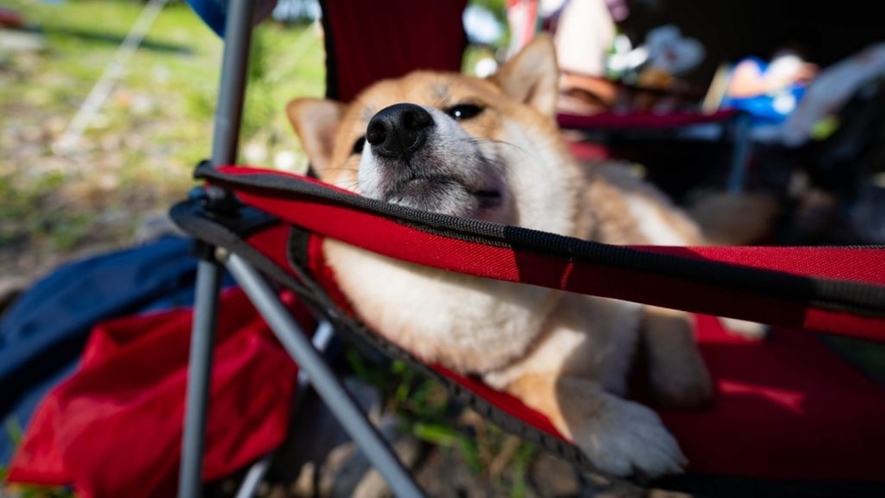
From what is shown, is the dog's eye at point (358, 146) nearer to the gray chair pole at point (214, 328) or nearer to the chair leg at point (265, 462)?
the gray chair pole at point (214, 328)

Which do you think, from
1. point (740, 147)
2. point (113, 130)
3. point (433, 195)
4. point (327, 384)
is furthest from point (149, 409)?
point (113, 130)

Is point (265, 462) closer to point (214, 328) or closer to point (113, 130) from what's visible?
point (214, 328)

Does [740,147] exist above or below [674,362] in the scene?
above

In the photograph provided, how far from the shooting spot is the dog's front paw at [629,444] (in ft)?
2.09

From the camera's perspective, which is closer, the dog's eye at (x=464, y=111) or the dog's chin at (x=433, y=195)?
the dog's chin at (x=433, y=195)

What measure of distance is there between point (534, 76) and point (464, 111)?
0.25m

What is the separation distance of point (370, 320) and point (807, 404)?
81 cm

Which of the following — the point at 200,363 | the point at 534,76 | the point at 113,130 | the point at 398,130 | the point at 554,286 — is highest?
the point at 534,76

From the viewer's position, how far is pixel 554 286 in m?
0.46

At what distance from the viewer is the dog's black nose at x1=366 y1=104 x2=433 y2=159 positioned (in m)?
0.64

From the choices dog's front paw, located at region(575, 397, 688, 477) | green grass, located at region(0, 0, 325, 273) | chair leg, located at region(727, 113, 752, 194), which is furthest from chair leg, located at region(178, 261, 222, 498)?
chair leg, located at region(727, 113, 752, 194)

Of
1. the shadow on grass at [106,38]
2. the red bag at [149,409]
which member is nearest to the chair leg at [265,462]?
the red bag at [149,409]

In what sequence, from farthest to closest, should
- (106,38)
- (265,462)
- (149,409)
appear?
(106,38), (265,462), (149,409)

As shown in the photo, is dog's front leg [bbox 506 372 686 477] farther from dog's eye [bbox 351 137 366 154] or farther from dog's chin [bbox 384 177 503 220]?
dog's eye [bbox 351 137 366 154]
